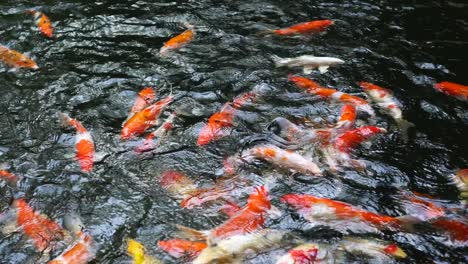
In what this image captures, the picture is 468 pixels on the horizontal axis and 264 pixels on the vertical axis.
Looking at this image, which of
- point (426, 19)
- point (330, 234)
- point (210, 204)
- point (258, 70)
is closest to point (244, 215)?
point (210, 204)

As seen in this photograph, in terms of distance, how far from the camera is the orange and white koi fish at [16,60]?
22.5ft

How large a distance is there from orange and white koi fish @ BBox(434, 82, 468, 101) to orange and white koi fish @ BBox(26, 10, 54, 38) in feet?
18.5

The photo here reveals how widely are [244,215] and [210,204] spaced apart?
0.39m

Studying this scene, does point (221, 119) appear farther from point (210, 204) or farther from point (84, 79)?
point (84, 79)

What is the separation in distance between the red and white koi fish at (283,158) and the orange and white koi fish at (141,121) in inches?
47.7

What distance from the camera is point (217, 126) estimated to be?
18.9 feet

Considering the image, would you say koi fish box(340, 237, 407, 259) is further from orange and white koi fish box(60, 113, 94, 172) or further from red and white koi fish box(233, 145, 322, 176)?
orange and white koi fish box(60, 113, 94, 172)

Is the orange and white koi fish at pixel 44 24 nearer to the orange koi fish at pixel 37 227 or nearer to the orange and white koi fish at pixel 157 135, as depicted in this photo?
the orange and white koi fish at pixel 157 135

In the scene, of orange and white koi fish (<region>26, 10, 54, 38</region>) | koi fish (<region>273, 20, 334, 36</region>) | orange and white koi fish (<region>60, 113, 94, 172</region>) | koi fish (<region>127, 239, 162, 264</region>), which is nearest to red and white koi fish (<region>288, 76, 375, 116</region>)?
koi fish (<region>273, 20, 334, 36</region>)

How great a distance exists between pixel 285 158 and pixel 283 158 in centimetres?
2

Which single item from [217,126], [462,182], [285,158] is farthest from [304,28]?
[462,182]

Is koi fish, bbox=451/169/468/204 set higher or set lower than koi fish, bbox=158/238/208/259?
higher

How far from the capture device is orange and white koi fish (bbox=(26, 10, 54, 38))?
25.0ft

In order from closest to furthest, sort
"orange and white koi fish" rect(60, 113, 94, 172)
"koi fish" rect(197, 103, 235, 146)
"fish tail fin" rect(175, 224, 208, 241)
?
1. "fish tail fin" rect(175, 224, 208, 241)
2. "orange and white koi fish" rect(60, 113, 94, 172)
3. "koi fish" rect(197, 103, 235, 146)
